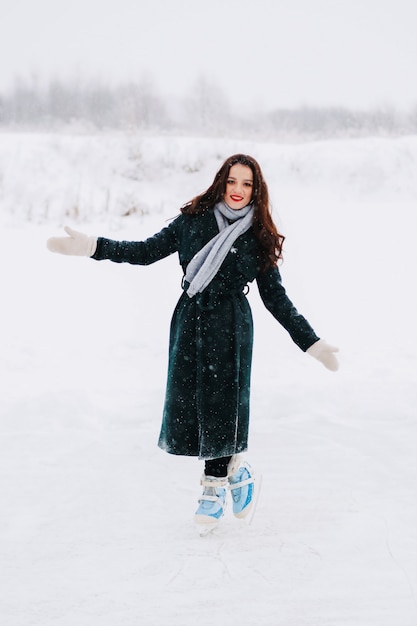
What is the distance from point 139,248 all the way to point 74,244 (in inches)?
10.9

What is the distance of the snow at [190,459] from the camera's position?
206cm

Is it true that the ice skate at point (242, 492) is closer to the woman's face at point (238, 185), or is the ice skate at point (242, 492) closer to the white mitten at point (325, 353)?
the white mitten at point (325, 353)

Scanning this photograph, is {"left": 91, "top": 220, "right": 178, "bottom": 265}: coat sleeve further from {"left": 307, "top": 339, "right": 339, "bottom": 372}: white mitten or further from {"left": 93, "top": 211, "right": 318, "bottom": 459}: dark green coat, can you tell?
{"left": 307, "top": 339, "right": 339, "bottom": 372}: white mitten

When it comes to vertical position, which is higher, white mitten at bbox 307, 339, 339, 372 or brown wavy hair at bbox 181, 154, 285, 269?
brown wavy hair at bbox 181, 154, 285, 269

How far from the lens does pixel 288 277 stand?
6391mm

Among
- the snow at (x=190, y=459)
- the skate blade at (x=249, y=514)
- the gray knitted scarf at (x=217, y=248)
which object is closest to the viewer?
the snow at (x=190, y=459)

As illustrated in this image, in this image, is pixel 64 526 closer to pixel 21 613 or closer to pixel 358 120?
pixel 21 613

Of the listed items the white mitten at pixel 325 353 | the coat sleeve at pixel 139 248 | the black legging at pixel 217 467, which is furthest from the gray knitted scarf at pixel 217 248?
the black legging at pixel 217 467

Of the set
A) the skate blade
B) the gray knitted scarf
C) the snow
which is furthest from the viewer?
the skate blade

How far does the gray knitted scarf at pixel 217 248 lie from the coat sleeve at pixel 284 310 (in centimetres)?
25

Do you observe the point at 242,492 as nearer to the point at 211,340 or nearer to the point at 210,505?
the point at 210,505

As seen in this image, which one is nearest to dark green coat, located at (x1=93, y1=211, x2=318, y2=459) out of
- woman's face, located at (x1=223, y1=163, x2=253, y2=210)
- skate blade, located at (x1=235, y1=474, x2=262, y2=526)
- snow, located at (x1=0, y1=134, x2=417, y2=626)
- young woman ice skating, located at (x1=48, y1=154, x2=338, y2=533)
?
young woman ice skating, located at (x1=48, y1=154, x2=338, y2=533)

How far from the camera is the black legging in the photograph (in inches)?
104

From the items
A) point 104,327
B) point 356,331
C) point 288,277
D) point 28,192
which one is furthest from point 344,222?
point 28,192
